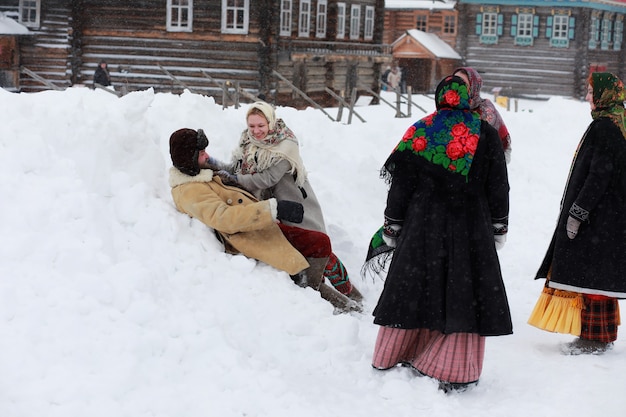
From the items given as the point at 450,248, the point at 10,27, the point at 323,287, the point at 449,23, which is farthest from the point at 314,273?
the point at 449,23

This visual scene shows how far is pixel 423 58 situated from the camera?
3925cm

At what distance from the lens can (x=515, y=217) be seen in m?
10.6

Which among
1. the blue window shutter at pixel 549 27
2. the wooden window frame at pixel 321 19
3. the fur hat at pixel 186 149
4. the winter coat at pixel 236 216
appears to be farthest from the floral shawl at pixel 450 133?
the blue window shutter at pixel 549 27

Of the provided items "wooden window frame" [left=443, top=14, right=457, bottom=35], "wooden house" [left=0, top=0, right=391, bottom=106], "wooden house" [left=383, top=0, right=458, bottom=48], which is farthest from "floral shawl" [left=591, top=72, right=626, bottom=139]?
"wooden window frame" [left=443, top=14, right=457, bottom=35]

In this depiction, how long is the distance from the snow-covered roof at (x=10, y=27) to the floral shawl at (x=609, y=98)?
18019mm

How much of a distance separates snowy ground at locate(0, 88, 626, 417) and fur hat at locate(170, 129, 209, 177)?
27 cm

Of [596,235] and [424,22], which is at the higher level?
[424,22]

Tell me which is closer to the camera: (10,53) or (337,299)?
(337,299)

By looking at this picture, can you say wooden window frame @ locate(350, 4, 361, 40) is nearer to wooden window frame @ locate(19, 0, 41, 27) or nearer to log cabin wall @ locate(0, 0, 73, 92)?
log cabin wall @ locate(0, 0, 73, 92)

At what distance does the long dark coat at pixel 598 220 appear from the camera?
19.3ft

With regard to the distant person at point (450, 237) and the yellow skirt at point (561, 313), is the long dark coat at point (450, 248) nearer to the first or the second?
the distant person at point (450, 237)

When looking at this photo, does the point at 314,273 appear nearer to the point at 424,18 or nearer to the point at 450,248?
the point at 450,248

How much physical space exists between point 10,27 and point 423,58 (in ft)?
72.1

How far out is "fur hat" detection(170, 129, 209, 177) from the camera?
5691mm
